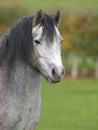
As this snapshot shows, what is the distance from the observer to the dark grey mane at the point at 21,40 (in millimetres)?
7184

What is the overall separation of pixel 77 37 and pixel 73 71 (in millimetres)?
3199

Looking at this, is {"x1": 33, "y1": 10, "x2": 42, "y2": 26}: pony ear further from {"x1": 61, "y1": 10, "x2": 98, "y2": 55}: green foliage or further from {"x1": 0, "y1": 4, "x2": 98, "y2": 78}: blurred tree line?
{"x1": 61, "y1": 10, "x2": 98, "y2": 55}: green foliage

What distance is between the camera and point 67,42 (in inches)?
1523

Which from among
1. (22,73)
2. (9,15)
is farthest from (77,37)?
(22,73)

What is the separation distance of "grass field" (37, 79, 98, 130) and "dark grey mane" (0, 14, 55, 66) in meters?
7.04

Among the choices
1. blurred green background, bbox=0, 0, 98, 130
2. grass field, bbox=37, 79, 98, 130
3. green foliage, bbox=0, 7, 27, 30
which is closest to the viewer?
grass field, bbox=37, 79, 98, 130

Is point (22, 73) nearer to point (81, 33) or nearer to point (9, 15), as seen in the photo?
point (81, 33)

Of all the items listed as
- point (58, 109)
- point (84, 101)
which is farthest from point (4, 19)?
point (58, 109)

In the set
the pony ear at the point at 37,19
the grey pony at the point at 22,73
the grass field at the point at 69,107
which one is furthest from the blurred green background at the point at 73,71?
the pony ear at the point at 37,19

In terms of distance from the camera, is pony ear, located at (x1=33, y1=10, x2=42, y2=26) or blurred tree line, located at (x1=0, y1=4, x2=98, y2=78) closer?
pony ear, located at (x1=33, y1=10, x2=42, y2=26)

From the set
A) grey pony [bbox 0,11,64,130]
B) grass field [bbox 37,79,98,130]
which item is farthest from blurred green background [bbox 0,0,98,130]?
grey pony [bbox 0,11,64,130]

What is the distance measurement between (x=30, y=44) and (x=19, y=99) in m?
0.70

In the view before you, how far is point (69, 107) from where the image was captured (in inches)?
787

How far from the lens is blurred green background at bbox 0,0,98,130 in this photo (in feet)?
54.6
